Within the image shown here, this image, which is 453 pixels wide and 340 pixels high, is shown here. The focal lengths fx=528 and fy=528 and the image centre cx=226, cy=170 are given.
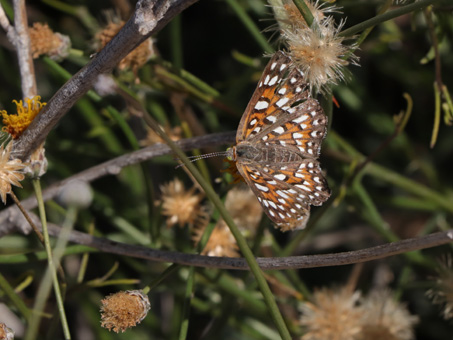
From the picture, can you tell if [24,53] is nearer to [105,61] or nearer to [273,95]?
[105,61]

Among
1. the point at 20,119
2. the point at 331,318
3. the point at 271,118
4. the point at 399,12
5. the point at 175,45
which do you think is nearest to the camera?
the point at 399,12

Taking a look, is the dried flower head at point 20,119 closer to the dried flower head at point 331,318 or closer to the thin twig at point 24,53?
the thin twig at point 24,53

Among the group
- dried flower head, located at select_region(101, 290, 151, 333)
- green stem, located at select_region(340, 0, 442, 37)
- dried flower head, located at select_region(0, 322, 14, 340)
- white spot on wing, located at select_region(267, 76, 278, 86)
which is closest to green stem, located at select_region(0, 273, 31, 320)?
dried flower head, located at select_region(0, 322, 14, 340)

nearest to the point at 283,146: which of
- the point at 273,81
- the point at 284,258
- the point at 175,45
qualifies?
the point at 273,81

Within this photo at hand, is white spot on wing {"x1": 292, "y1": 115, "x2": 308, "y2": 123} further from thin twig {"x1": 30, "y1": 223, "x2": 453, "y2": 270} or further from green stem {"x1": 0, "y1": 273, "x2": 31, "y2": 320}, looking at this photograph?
green stem {"x1": 0, "y1": 273, "x2": 31, "y2": 320}

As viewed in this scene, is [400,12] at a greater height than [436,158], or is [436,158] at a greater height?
[436,158]

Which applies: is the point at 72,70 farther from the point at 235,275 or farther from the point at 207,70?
the point at 235,275

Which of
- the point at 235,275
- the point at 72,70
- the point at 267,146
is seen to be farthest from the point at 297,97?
the point at 72,70
